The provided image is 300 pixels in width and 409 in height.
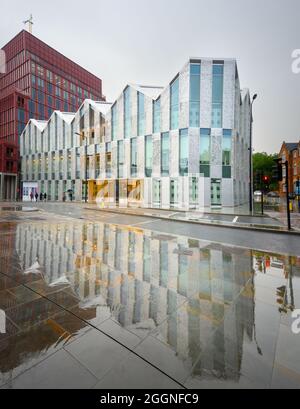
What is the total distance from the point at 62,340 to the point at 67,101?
274 feet

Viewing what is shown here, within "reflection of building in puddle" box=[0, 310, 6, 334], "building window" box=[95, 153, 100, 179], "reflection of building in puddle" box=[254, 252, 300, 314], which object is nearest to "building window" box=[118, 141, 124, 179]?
"building window" box=[95, 153, 100, 179]

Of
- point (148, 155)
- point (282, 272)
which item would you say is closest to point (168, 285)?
point (282, 272)

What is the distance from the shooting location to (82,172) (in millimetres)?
41062

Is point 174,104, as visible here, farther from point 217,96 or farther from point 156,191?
point 156,191

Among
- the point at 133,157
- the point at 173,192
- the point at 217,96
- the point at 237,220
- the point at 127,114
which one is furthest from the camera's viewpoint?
the point at 127,114

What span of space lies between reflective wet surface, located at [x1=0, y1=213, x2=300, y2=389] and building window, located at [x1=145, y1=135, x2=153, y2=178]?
25814mm

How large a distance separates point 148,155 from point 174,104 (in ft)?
26.3

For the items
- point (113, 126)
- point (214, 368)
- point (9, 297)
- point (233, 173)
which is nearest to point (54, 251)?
point (9, 297)

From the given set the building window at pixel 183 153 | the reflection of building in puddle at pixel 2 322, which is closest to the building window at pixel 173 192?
the building window at pixel 183 153

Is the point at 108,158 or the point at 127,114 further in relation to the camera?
the point at 108,158

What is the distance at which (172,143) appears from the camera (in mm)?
28938

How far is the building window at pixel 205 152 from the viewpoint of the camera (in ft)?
90.7

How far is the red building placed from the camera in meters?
53.8

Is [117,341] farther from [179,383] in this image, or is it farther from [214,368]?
[214,368]
